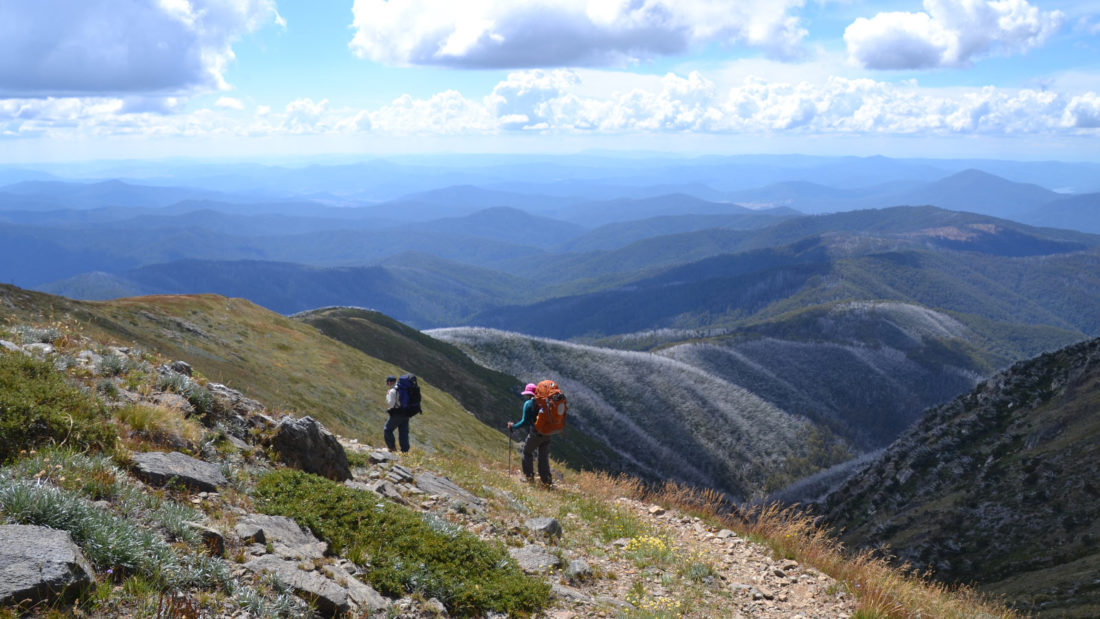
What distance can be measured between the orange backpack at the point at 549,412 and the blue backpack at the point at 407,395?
19.9 ft

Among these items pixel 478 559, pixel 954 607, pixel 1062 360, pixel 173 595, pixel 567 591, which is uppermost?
pixel 173 595

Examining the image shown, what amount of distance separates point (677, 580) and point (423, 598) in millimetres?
4658

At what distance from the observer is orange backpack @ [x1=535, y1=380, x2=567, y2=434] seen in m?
16.8

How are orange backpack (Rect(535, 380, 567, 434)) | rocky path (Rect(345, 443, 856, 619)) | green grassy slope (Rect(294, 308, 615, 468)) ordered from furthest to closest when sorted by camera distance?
green grassy slope (Rect(294, 308, 615, 468)), orange backpack (Rect(535, 380, 567, 434)), rocky path (Rect(345, 443, 856, 619))

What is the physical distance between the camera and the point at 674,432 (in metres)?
129

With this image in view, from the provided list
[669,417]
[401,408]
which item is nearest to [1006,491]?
[401,408]

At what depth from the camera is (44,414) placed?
8219mm

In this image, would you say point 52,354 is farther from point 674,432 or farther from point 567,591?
point 674,432

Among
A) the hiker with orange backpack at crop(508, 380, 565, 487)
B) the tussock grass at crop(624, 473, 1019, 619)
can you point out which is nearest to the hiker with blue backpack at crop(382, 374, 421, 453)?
the hiker with orange backpack at crop(508, 380, 565, 487)

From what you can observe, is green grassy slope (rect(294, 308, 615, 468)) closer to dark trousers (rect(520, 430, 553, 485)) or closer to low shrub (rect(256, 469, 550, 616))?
dark trousers (rect(520, 430, 553, 485))

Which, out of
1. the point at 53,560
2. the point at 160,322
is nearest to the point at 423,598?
the point at 53,560

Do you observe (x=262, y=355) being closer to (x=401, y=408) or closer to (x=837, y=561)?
(x=401, y=408)

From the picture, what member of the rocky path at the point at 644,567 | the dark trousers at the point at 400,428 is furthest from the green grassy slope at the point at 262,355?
the rocky path at the point at 644,567

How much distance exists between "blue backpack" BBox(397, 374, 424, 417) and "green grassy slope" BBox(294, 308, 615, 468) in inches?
2049
